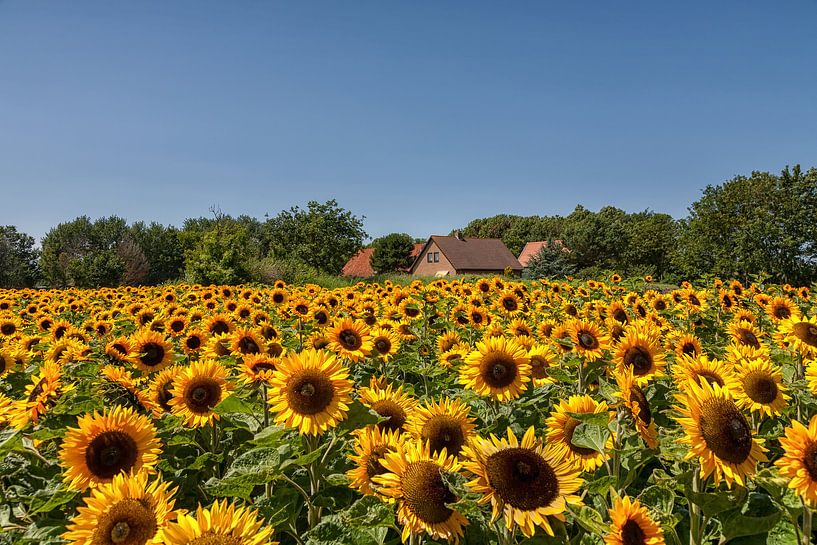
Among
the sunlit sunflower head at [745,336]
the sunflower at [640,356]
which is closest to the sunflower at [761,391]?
the sunflower at [640,356]

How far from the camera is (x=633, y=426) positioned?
87.0 inches

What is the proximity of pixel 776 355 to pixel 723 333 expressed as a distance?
2.87 m

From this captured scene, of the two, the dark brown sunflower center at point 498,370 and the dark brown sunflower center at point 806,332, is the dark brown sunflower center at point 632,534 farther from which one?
the dark brown sunflower center at point 806,332

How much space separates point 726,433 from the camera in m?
1.75

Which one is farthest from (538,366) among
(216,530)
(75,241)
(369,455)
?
(75,241)

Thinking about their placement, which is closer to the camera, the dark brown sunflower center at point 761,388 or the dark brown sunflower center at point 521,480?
the dark brown sunflower center at point 521,480

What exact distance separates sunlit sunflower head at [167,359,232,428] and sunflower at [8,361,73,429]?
572 mm

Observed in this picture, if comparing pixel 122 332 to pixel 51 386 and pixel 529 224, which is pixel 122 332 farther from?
pixel 529 224

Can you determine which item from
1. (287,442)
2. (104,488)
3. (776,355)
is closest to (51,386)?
(104,488)

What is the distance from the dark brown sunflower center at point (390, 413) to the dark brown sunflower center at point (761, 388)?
5.77 feet

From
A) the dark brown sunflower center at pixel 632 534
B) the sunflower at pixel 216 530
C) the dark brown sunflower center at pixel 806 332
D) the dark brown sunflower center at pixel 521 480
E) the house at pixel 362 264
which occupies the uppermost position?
the dark brown sunflower center at pixel 806 332

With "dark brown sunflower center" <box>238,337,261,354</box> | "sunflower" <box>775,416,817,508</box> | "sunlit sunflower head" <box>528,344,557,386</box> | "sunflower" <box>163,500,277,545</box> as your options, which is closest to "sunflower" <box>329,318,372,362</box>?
"dark brown sunflower center" <box>238,337,261,354</box>

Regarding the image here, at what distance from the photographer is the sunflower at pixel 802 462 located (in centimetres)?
158

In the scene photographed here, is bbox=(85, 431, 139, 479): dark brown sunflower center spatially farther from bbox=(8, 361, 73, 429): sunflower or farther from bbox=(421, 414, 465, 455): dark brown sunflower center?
bbox=(421, 414, 465, 455): dark brown sunflower center
